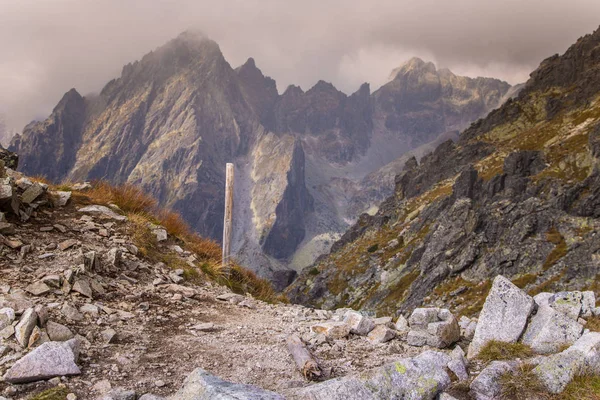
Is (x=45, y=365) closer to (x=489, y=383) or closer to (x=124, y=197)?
(x=489, y=383)

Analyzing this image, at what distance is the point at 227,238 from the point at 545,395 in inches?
495

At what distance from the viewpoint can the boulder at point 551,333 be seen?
720 cm

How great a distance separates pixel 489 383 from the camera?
587cm

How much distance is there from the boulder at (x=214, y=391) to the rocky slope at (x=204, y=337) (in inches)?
0.9

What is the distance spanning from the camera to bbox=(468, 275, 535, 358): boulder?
7.77 meters

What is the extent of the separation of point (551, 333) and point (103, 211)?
1478cm

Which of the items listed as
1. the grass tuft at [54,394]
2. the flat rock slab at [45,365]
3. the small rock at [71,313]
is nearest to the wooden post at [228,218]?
the small rock at [71,313]

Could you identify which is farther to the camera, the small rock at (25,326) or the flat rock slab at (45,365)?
the small rock at (25,326)

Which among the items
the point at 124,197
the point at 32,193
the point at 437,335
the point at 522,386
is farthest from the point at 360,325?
the point at 124,197

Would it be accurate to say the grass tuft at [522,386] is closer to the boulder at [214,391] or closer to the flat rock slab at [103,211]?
the boulder at [214,391]

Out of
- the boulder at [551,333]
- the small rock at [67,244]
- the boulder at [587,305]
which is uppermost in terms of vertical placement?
the boulder at [587,305]

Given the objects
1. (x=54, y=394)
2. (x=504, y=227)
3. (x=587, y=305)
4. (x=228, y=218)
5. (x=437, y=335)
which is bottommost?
(x=54, y=394)

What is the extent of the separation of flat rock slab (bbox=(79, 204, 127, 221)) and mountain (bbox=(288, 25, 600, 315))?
82.5m

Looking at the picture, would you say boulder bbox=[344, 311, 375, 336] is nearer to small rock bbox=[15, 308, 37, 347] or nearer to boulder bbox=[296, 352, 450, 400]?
boulder bbox=[296, 352, 450, 400]
